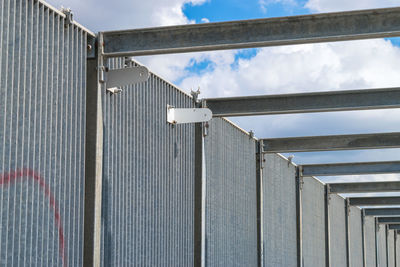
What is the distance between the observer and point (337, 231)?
106 feet

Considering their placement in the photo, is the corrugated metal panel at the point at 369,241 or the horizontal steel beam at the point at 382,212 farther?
the corrugated metal panel at the point at 369,241

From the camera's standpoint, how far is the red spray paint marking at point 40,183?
992 centimetres

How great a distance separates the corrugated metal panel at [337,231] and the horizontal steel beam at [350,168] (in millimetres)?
5463

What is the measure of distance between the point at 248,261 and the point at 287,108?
16.9 ft

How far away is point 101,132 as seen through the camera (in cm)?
1248

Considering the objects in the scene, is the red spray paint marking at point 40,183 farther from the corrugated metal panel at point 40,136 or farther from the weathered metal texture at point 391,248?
the weathered metal texture at point 391,248

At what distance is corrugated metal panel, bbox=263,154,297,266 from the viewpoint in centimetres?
2227

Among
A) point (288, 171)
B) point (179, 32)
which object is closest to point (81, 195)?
point (179, 32)

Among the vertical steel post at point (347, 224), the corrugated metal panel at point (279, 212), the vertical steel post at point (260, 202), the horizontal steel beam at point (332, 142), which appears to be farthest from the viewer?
the vertical steel post at point (347, 224)

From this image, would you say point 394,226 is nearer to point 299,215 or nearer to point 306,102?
point 299,215

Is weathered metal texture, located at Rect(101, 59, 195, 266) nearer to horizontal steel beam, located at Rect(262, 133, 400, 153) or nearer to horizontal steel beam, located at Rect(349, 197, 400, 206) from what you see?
horizontal steel beam, located at Rect(262, 133, 400, 153)

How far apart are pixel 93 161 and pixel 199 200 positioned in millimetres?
5113

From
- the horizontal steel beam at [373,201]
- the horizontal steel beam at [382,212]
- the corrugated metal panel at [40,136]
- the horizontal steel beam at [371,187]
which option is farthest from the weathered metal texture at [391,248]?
the corrugated metal panel at [40,136]

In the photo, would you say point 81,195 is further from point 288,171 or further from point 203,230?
point 288,171
